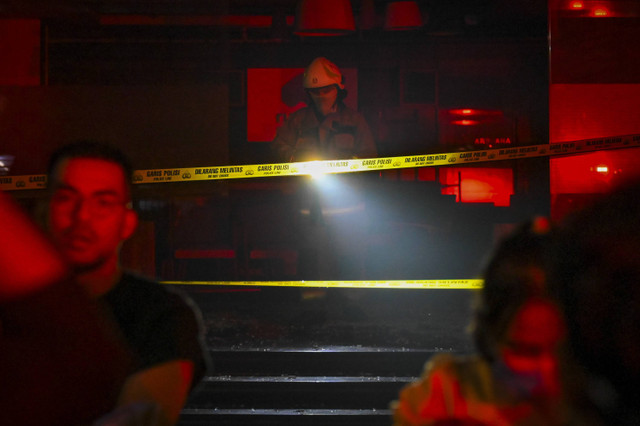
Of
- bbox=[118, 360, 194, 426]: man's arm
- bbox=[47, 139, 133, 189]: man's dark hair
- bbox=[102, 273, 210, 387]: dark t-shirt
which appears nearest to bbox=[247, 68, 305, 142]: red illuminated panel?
bbox=[47, 139, 133, 189]: man's dark hair

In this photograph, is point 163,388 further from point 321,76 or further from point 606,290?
point 321,76

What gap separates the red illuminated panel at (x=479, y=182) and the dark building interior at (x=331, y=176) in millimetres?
26

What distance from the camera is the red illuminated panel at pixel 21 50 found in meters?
7.22

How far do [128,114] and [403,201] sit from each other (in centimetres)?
246

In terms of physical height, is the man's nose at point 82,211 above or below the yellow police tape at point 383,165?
below

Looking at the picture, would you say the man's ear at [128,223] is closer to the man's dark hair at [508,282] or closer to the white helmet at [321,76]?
the man's dark hair at [508,282]

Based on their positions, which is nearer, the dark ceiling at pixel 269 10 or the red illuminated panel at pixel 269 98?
the dark ceiling at pixel 269 10

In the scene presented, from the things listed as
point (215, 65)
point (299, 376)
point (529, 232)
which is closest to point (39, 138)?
point (215, 65)

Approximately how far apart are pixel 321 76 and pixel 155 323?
14.1ft

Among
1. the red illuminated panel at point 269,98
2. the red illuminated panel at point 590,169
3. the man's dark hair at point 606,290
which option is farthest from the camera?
the red illuminated panel at point 269,98

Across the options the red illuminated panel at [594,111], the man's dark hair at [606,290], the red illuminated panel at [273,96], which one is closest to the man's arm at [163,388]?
the man's dark hair at [606,290]

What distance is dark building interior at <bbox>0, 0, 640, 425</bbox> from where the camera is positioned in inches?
149

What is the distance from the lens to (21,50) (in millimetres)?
7379

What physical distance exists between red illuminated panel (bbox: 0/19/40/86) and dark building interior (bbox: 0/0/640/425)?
0.8 inches
